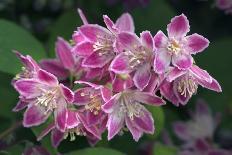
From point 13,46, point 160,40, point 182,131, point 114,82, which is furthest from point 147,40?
point 182,131

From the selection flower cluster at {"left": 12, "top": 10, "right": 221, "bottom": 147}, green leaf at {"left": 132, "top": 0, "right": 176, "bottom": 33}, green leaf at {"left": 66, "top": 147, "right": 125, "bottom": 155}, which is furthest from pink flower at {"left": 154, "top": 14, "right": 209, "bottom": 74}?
green leaf at {"left": 132, "top": 0, "right": 176, "bottom": 33}

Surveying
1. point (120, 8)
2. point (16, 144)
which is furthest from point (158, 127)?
point (120, 8)

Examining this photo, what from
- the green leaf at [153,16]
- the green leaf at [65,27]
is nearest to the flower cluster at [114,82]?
the green leaf at [65,27]

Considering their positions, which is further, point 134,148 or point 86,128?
point 134,148

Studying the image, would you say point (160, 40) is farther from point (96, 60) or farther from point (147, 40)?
point (96, 60)

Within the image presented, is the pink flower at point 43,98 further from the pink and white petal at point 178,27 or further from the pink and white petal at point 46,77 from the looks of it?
the pink and white petal at point 178,27

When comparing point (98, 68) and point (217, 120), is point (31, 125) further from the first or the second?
point (217, 120)
